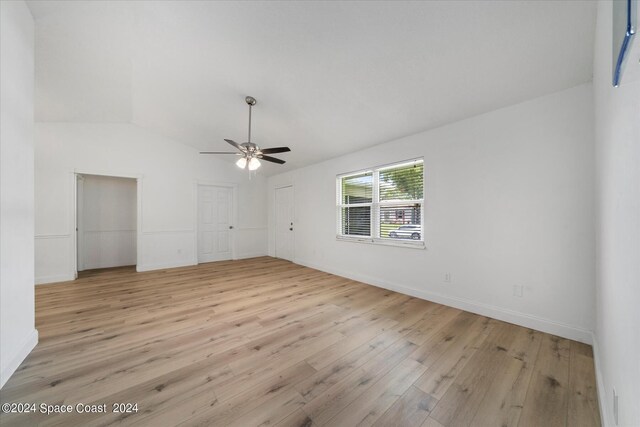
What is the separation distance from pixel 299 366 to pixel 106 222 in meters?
6.19

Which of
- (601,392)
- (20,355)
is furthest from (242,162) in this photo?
(601,392)

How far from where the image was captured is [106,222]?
18.0ft

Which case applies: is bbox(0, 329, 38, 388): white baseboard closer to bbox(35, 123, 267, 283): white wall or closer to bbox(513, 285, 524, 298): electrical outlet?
bbox(35, 123, 267, 283): white wall

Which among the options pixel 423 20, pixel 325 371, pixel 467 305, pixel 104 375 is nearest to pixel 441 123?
pixel 423 20

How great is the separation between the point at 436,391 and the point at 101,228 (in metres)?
7.13

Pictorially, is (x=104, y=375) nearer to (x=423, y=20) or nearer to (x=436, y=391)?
(x=436, y=391)

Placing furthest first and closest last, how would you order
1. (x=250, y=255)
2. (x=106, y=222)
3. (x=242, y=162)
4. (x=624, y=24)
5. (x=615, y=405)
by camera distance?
1. (x=250, y=255)
2. (x=106, y=222)
3. (x=242, y=162)
4. (x=615, y=405)
5. (x=624, y=24)

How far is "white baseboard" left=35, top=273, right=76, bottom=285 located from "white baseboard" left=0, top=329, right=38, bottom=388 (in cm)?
295

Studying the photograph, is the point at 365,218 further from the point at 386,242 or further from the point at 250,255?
the point at 250,255

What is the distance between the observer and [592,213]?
2.14 m

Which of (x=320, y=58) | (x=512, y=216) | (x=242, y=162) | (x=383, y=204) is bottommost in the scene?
(x=512, y=216)

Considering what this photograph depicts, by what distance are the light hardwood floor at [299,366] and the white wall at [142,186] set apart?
1.76 meters

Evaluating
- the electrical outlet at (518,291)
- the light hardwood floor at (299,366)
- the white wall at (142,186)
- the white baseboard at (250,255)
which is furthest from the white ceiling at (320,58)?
the white baseboard at (250,255)

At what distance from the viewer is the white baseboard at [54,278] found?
13.4 ft
